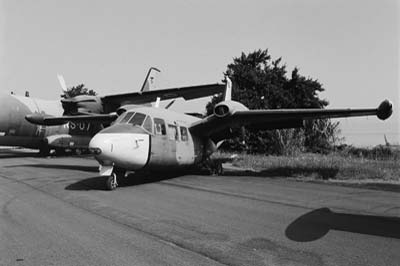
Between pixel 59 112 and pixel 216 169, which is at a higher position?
pixel 59 112

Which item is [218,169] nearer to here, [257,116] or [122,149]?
[257,116]

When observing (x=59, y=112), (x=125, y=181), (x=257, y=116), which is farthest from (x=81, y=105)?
(x=257, y=116)

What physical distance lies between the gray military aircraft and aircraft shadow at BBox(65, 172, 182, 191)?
9.04 metres

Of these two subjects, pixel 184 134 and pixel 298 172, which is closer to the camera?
pixel 184 134

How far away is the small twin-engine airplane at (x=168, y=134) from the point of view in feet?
30.9

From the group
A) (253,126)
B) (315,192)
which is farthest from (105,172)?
(253,126)

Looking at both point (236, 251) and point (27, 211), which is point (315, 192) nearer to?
point (236, 251)

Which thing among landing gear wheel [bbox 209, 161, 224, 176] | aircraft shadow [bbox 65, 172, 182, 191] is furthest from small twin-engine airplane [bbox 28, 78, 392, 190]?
landing gear wheel [bbox 209, 161, 224, 176]

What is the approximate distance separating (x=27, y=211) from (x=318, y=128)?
24586mm

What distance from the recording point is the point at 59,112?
24766 millimetres

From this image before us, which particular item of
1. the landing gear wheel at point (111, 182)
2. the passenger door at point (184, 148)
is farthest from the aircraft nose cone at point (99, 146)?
the passenger door at point (184, 148)

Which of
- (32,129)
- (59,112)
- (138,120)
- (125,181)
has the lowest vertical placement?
(125,181)

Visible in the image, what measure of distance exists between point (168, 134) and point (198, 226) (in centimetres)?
634

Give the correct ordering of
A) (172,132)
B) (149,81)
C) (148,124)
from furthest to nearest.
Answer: (149,81) < (172,132) < (148,124)
